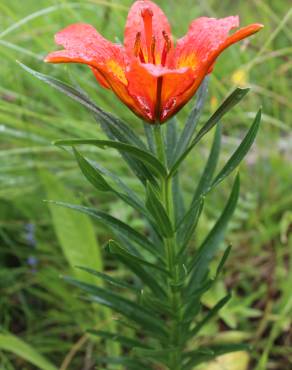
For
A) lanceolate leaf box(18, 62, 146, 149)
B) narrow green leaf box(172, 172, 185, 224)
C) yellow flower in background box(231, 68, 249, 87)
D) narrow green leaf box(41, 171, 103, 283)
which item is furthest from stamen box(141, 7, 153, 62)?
yellow flower in background box(231, 68, 249, 87)

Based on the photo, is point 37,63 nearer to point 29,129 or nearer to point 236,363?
point 29,129

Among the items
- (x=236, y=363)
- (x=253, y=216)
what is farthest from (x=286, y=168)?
(x=236, y=363)

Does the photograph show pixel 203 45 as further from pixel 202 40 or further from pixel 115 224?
pixel 115 224

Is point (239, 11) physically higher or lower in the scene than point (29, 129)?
higher

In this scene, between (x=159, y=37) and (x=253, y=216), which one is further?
(x=253, y=216)

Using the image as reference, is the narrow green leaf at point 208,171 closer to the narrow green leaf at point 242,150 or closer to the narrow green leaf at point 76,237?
the narrow green leaf at point 242,150

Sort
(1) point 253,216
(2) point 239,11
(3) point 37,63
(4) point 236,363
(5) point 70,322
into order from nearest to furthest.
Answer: (4) point 236,363
(5) point 70,322
(1) point 253,216
(3) point 37,63
(2) point 239,11

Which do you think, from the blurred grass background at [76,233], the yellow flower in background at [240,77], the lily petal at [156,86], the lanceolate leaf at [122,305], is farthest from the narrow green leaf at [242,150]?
the yellow flower in background at [240,77]
